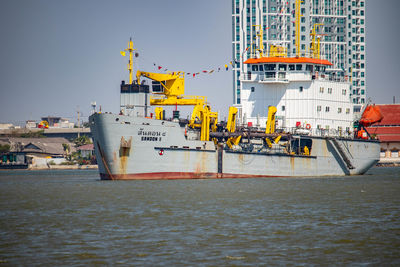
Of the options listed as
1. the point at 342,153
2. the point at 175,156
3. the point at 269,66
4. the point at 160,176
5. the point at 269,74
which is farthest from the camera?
the point at 269,74

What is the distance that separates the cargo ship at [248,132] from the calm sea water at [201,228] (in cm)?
842

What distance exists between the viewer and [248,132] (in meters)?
53.2

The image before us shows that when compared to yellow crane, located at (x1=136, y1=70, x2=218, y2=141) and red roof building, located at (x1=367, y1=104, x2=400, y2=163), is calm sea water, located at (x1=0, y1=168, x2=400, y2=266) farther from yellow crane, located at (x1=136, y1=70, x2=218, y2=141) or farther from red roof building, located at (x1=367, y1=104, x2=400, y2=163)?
red roof building, located at (x1=367, y1=104, x2=400, y2=163)

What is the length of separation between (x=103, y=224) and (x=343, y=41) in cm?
15717

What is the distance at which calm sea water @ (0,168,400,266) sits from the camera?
1788 centimetres

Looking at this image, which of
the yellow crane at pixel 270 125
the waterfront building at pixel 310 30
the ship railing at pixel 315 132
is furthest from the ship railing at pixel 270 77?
the waterfront building at pixel 310 30

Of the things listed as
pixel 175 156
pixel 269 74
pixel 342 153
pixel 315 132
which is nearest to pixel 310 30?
pixel 269 74

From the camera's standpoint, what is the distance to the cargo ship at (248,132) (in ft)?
153

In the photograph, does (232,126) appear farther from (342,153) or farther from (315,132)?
(315,132)

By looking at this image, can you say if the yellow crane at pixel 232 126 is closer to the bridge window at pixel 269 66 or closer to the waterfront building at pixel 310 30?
the bridge window at pixel 269 66

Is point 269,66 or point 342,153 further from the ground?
point 269,66

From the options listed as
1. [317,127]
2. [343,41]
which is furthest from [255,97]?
[343,41]

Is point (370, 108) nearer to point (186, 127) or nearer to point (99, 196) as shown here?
point (186, 127)

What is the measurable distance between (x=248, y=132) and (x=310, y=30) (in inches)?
4606
